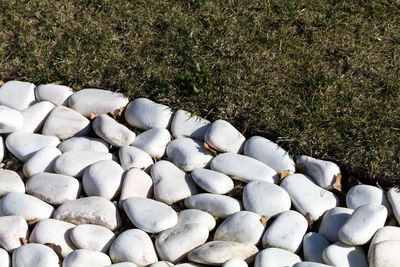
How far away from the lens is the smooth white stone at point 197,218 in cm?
236

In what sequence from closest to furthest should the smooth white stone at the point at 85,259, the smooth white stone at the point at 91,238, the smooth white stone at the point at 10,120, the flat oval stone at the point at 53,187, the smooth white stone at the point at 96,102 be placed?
the smooth white stone at the point at 85,259 → the smooth white stone at the point at 91,238 → the flat oval stone at the point at 53,187 → the smooth white stone at the point at 10,120 → the smooth white stone at the point at 96,102

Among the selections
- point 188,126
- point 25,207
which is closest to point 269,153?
point 188,126

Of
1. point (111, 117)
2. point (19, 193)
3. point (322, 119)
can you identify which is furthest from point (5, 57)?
point (322, 119)

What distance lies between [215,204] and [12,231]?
74 cm

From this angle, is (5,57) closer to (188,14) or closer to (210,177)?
(188,14)

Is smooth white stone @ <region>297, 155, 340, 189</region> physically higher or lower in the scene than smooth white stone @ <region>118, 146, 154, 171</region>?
higher

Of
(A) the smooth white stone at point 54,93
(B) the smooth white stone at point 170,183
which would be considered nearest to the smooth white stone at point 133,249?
(B) the smooth white stone at point 170,183

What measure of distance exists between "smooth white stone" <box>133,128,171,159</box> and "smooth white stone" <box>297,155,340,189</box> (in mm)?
578

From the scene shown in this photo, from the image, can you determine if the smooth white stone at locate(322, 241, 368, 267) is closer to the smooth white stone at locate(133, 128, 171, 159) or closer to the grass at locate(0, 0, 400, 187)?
the grass at locate(0, 0, 400, 187)

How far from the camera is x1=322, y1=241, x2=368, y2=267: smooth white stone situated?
7.12 ft

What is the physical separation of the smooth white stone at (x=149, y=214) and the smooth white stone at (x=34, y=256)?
12.6 inches

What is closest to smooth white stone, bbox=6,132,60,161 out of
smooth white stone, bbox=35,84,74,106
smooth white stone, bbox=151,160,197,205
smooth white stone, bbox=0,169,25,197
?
smooth white stone, bbox=0,169,25,197

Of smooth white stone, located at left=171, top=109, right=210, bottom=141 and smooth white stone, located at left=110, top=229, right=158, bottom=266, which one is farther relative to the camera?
smooth white stone, located at left=171, top=109, right=210, bottom=141

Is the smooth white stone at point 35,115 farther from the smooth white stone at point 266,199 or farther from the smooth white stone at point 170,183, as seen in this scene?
the smooth white stone at point 266,199
